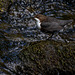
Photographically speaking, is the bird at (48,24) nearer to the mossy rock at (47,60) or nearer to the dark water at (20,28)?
the dark water at (20,28)

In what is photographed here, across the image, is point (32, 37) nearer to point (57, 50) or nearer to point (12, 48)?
point (12, 48)

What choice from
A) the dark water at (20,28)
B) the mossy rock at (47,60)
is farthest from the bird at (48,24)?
the mossy rock at (47,60)

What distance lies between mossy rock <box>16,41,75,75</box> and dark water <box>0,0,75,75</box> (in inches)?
14.8

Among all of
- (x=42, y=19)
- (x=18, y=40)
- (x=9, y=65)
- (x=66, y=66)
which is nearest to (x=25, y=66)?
(x=9, y=65)

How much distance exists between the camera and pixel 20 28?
5340 mm

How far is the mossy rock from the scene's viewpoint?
132 inches

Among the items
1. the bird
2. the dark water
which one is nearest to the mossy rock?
the dark water

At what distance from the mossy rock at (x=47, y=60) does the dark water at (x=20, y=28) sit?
377mm

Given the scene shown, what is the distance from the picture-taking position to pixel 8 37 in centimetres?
482

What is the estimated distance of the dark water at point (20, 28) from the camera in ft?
13.0

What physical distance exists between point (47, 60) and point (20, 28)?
238 centimetres

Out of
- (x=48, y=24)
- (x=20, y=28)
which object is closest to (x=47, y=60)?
(x=48, y=24)

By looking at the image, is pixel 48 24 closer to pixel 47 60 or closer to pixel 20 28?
pixel 20 28

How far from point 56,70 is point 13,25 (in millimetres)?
2955
